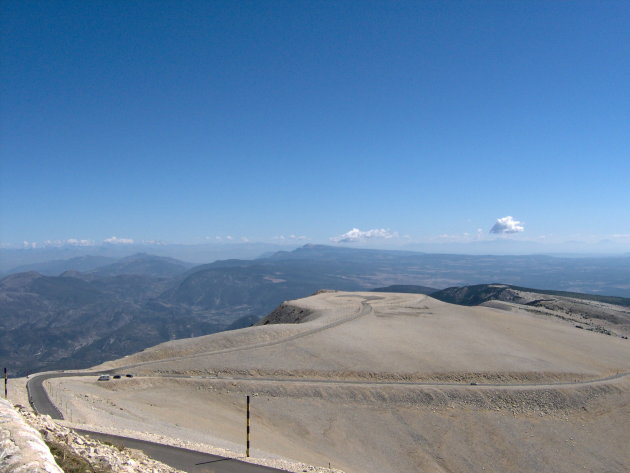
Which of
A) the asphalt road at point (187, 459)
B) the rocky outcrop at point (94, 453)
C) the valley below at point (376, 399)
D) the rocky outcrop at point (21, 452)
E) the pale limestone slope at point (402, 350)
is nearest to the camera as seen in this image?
the rocky outcrop at point (21, 452)

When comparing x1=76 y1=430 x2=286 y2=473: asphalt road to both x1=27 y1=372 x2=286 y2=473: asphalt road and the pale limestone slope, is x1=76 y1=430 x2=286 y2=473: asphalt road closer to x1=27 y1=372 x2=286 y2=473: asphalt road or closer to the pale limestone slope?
x1=27 y1=372 x2=286 y2=473: asphalt road

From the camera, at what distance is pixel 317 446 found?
33.1m

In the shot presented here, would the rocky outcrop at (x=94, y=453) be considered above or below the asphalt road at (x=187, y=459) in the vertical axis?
above

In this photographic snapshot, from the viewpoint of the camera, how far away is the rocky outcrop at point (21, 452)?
945 centimetres

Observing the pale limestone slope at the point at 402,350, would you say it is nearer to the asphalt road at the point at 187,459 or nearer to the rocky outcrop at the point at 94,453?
the asphalt road at the point at 187,459

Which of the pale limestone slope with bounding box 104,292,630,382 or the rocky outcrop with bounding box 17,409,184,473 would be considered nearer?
the rocky outcrop with bounding box 17,409,184,473

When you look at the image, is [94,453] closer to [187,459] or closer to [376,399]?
[187,459]

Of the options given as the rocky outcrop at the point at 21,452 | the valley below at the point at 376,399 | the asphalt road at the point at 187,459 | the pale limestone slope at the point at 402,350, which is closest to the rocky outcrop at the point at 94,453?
the rocky outcrop at the point at 21,452

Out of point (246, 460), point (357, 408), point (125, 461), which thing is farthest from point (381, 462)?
point (125, 461)

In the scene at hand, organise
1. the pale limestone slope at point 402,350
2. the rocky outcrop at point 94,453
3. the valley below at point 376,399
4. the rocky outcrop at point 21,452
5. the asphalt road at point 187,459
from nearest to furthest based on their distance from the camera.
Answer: the rocky outcrop at point 21,452 < the rocky outcrop at point 94,453 < the asphalt road at point 187,459 < the valley below at point 376,399 < the pale limestone slope at point 402,350

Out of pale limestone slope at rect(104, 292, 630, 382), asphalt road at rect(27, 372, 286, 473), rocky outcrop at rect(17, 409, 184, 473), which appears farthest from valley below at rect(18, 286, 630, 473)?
rocky outcrop at rect(17, 409, 184, 473)

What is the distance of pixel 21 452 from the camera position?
10.0 meters

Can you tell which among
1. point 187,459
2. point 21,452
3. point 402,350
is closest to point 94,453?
point 21,452

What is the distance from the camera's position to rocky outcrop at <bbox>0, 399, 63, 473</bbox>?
31.0ft
